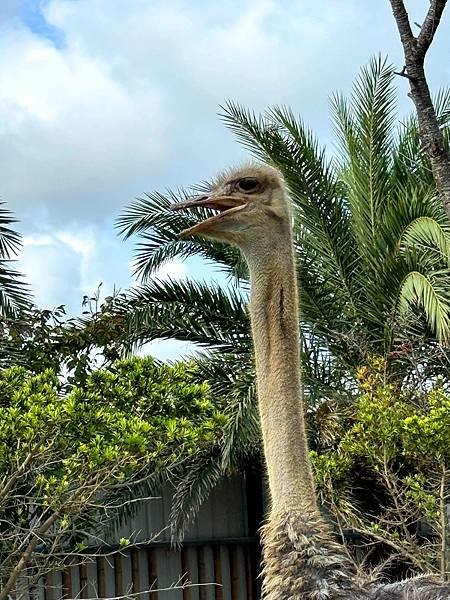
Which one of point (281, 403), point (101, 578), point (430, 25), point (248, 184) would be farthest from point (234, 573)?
point (281, 403)

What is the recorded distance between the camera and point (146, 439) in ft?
19.5

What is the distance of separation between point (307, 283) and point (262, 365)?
7.67 metres

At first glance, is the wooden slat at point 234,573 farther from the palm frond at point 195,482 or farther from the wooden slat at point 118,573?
the wooden slat at point 118,573

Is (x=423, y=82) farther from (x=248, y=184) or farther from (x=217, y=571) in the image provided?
(x=217, y=571)

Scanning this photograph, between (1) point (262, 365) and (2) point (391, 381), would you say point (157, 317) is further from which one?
(1) point (262, 365)

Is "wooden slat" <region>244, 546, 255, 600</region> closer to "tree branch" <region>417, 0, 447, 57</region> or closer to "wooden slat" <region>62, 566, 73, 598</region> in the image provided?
"wooden slat" <region>62, 566, 73, 598</region>

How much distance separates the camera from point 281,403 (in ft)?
14.1

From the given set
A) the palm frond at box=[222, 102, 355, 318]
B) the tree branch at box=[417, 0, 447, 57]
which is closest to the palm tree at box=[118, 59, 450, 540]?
the palm frond at box=[222, 102, 355, 318]

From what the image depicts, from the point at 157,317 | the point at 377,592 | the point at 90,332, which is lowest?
the point at 377,592

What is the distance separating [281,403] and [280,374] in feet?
0.40

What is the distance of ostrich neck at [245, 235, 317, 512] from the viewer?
423 centimetres

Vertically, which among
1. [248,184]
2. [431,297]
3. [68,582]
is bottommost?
[68,582]

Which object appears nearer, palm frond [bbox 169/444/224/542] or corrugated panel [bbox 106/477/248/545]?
palm frond [bbox 169/444/224/542]

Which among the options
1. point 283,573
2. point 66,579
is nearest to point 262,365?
point 283,573
